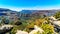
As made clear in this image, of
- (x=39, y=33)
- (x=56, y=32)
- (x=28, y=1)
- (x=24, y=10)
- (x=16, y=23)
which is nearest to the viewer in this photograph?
(x=39, y=33)

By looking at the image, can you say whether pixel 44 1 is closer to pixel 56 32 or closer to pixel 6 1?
pixel 6 1

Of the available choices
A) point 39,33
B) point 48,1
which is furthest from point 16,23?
point 48,1

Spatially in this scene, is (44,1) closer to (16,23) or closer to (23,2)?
(23,2)

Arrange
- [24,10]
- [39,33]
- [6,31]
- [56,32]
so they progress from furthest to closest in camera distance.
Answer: [24,10] → [6,31] → [56,32] → [39,33]

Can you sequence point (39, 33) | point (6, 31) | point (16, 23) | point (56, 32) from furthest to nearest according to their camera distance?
point (16, 23), point (6, 31), point (56, 32), point (39, 33)

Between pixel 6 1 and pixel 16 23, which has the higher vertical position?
pixel 6 1

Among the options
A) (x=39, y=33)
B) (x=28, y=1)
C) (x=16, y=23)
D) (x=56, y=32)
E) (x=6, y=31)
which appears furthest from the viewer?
(x=28, y=1)

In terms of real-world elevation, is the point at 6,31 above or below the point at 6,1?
below

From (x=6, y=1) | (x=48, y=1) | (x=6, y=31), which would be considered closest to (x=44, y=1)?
(x=48, y=1)

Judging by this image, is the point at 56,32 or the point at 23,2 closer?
the point at 56,32
